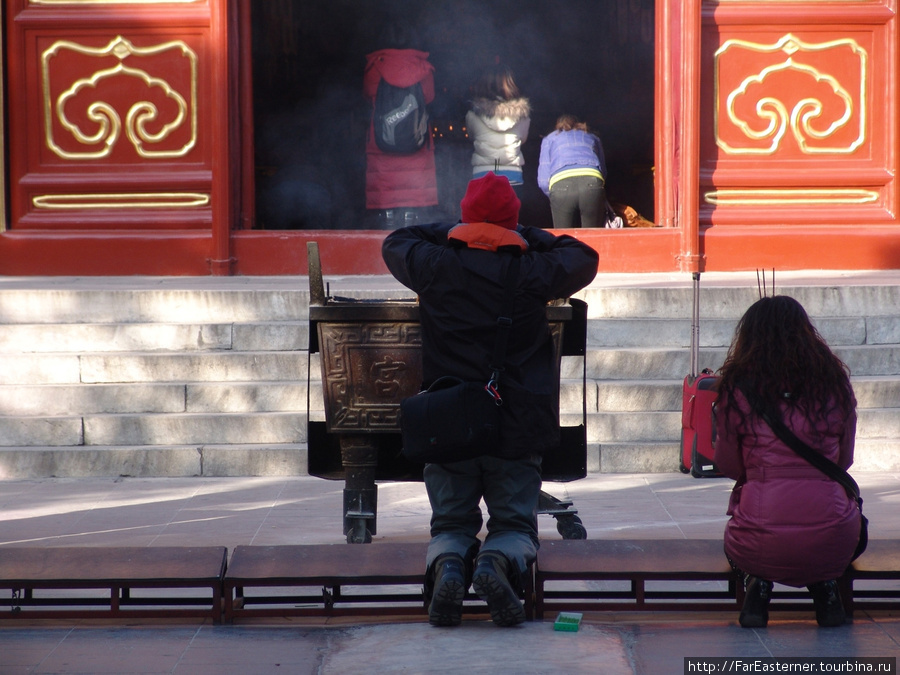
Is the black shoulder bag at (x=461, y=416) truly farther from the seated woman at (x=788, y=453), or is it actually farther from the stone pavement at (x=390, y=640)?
the seated woman at (x=788, y=453)

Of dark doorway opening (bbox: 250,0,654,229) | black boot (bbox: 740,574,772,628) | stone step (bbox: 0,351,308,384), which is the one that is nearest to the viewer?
black boot (bbox: 740,574,772,628)

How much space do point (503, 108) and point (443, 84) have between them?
7.07 feet

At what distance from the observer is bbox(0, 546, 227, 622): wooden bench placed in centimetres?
388

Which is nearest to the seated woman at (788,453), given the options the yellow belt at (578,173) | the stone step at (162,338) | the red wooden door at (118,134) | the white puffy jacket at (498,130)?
the stone step at (162,338)

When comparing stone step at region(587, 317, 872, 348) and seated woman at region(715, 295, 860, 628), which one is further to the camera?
stone step at region(587, 317, 872, 348)

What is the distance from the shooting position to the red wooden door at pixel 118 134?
353 inches

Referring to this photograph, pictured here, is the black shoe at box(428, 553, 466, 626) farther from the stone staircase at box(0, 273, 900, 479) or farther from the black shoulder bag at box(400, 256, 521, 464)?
the stone staircase at box(0, 273, 900, 479)

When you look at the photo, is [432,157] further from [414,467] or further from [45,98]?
[414,467]

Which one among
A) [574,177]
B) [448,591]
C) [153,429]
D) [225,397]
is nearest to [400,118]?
[574,177]

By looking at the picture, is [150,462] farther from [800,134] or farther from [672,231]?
[800,134]

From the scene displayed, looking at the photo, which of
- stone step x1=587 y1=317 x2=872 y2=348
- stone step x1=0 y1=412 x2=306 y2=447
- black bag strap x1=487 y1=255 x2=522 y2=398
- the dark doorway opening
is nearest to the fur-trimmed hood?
the dark doorway opening

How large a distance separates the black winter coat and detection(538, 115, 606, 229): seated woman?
230 inches

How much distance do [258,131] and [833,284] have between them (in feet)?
22.2

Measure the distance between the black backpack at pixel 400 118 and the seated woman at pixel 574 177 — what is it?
1.25 metres
